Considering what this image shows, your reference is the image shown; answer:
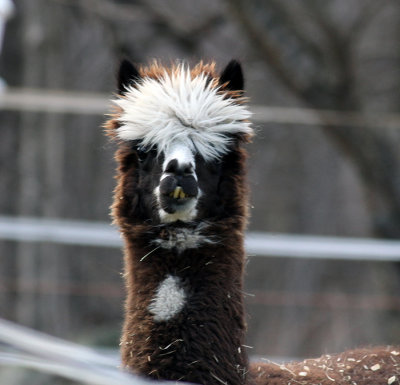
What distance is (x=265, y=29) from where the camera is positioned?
882cm

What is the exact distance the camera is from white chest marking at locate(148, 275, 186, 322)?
131 inches

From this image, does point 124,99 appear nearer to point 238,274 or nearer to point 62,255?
point 238,274

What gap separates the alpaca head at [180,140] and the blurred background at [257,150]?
939 millimetres

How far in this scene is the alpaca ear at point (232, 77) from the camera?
3852 millimetres

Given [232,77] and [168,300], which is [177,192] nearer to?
[168,300]

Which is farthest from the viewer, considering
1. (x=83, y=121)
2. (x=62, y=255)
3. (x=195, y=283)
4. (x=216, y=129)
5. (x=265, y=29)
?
Result: (x=83, y=121)

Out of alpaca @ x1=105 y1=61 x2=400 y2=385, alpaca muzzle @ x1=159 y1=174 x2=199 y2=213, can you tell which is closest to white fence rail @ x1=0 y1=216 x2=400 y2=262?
alpaca @ x1=105 y1=61 x2=400 y2=385

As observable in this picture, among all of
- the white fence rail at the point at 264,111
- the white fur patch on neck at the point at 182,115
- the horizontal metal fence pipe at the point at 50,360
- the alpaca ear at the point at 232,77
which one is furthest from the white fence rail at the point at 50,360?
the white fence rail at the point at 264,111

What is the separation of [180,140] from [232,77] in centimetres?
51

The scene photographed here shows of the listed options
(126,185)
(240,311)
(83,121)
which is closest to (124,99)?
(126,185)

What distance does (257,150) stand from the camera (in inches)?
356

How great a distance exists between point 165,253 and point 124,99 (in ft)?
2.68

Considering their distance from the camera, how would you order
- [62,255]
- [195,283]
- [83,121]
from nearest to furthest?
[195,283]
[62,255]
[83,121]

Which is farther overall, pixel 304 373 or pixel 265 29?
pixel 265 29
